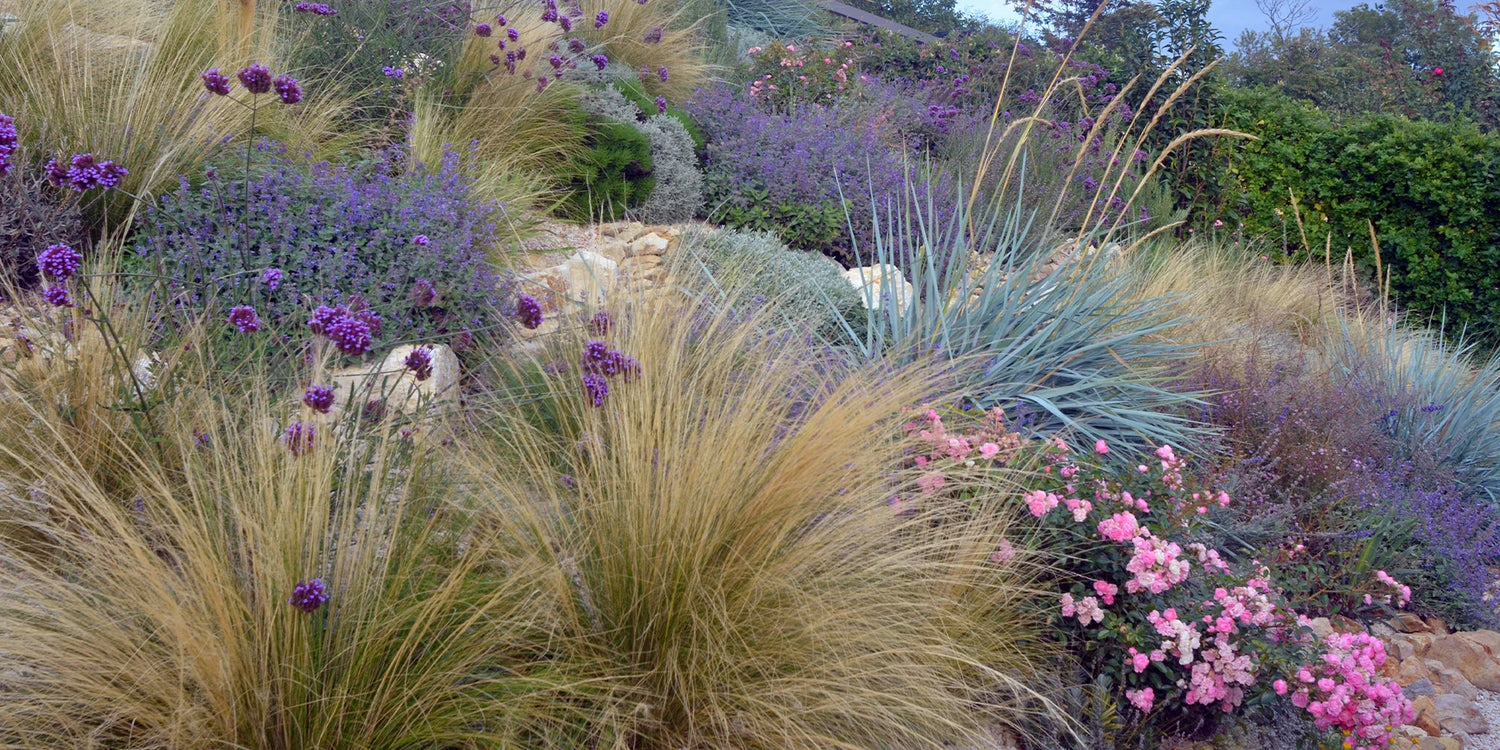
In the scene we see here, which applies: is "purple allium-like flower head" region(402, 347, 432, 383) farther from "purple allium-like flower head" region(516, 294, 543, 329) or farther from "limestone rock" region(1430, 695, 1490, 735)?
"limestone rock" region(1430, 695, 1490, 735)

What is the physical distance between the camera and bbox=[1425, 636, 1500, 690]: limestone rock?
353 cm

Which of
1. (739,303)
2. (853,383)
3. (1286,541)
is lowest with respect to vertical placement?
(1286,541)

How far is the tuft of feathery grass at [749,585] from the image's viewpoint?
2.15m

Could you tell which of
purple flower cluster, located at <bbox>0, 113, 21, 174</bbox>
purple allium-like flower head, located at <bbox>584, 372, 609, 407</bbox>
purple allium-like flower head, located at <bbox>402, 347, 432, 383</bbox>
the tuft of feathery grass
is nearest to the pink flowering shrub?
the tuft of feathery grass

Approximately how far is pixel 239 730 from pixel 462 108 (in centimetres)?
454

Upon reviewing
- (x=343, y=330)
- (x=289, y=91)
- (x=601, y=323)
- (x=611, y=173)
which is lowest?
(x=611, y=173)

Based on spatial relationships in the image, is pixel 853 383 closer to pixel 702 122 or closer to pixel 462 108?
pixel 462 108

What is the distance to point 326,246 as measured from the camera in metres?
3.79

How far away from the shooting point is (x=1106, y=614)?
2840 mm

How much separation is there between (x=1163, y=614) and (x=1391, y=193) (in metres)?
7.84

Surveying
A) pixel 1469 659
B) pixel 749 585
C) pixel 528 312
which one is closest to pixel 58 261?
pixel 528 312

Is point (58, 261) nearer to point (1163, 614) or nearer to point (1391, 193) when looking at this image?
point (1163, 614)

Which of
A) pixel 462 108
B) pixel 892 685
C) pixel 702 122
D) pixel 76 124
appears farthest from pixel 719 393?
pixel 702 122

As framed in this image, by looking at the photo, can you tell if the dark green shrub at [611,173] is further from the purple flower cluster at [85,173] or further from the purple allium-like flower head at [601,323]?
the purple flower cluster at [85,173]
